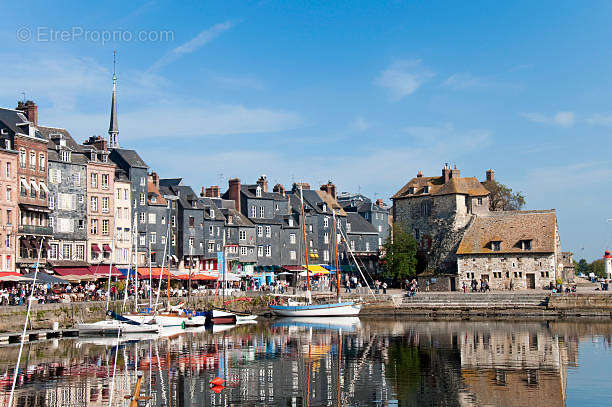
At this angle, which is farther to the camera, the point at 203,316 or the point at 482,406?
the point at 203,316

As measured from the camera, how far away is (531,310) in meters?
61.3

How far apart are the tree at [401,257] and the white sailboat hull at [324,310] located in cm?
1514

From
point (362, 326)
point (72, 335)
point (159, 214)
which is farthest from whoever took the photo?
point (159, 214)

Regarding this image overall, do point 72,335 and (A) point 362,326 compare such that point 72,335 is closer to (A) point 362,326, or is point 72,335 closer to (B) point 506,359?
(A) point 362,326

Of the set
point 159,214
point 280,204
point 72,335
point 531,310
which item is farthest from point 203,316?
point 280,204

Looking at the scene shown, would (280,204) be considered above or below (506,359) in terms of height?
above

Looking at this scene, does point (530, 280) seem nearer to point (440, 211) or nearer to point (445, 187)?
point (440, 211)

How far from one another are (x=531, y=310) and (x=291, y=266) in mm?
32356

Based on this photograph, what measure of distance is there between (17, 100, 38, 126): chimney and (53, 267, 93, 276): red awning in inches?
488

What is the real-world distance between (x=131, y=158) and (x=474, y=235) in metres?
33.8

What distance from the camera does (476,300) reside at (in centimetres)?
6625

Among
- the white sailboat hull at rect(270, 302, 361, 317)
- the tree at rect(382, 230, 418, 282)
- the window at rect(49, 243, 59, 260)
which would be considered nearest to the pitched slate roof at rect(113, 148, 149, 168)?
the window at rect(49, 243, 59, 260)

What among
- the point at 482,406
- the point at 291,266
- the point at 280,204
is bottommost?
the point at 482,406

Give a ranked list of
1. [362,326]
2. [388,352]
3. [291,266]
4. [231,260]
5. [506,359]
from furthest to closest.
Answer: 1. [291,266]
2. [231,260]
3. [362,326]
4. [388,352]
5. [506,359]
